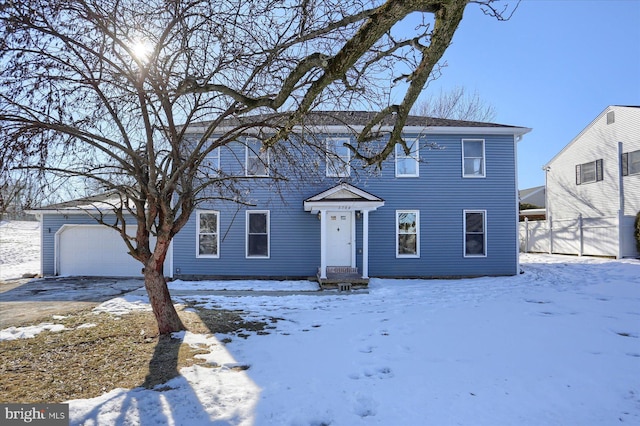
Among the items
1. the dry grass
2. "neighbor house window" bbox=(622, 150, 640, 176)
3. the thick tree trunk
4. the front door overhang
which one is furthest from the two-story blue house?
"neighbor house window" bbox=(622, 150, 640, 176)

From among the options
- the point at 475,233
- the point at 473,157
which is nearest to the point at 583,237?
the point at 475,233

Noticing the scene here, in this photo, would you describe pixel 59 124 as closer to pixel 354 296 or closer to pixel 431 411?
pixel 431 411

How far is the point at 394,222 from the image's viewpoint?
480 inches

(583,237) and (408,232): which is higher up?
(408,232)

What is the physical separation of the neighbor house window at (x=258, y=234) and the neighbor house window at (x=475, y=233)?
6.87 m

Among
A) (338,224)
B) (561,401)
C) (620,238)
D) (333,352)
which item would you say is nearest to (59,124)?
(333,352)

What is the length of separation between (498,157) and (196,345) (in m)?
11.3

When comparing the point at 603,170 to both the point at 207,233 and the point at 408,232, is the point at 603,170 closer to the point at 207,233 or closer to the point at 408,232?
the point at 408,232

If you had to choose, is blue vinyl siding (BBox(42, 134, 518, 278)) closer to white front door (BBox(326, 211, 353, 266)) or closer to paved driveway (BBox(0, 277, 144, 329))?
white front door (BBox(326, 211, 353, 266))

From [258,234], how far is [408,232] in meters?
5.12

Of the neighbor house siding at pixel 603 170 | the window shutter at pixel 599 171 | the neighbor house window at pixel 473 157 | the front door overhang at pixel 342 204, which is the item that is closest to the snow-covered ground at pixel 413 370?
the front door overhang at pixel 342 204

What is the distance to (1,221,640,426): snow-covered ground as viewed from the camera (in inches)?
131

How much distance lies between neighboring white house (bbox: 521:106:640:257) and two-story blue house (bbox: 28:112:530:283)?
19.1 ft

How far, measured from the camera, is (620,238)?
563 inches
